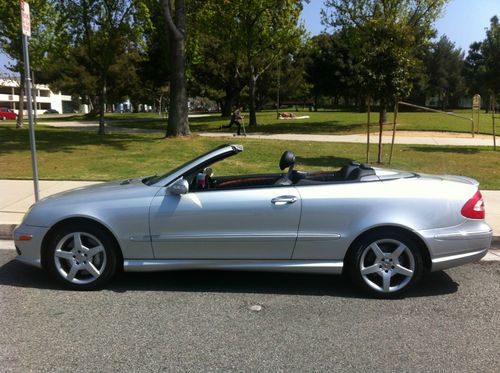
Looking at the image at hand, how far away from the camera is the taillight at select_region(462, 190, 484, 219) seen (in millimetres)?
4812

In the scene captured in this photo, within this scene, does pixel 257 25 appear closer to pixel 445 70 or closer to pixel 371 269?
pixel 371 269

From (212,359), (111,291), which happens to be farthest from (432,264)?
(111,291)

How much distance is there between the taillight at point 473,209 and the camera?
15.8ft

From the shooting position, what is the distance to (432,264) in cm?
477

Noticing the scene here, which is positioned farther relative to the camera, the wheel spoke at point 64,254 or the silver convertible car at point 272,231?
the wheel spoke at point 64,254

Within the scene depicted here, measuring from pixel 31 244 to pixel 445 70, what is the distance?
78268mm

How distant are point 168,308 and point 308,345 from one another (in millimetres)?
1352

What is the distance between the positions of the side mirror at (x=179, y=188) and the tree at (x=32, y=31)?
21.1 meters

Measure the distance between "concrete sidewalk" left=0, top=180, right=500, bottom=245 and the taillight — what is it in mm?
2139

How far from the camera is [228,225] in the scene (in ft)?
15.5

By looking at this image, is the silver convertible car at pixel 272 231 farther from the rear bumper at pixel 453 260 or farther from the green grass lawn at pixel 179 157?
the green grass lawn at pixel 179 157

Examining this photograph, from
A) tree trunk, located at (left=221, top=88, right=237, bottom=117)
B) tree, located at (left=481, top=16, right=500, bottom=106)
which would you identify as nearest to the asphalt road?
tree, located at (left=481, top=16, right=500, bottom=106)

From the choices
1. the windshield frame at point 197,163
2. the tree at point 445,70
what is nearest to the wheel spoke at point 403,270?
the windshield frame at point 197,163

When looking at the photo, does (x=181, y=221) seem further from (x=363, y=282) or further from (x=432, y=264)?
(x=432, y=264)
